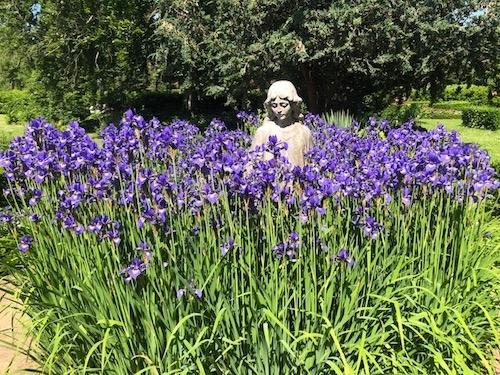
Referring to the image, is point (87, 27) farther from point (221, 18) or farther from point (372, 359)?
point (372, 359)

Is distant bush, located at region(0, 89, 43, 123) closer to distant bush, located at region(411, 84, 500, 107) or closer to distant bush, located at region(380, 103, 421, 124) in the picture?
distant bush, located at region(380, 103, 421, 124)

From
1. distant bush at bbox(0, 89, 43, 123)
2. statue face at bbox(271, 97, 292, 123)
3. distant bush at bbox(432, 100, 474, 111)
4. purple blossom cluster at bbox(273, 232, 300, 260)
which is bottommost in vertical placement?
distant bush at bbox(432, 100, 474, 111)

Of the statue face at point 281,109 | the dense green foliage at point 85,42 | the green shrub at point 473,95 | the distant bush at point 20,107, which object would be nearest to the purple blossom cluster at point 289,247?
the statue face at point 281,109

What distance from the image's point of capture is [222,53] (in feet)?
47.9

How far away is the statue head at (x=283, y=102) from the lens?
4527 millimetres

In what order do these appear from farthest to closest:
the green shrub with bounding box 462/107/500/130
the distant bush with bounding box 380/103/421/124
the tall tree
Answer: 1. the green shrub with bounding box 462/107/500/130
2. the distant bush with bounding box 380/103/421/124
3. the tall tree

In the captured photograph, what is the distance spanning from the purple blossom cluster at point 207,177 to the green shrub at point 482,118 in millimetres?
20422

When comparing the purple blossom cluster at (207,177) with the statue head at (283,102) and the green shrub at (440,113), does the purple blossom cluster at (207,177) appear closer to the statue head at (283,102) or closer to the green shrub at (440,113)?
the statue head at (283,102)

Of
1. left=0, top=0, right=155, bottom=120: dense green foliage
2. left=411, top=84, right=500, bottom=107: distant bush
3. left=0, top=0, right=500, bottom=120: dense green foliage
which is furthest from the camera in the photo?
left=411, top=84, right=500, bottom=107: distant bush

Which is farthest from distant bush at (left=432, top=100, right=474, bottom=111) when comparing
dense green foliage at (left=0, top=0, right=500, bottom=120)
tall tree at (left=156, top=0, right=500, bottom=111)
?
tall tree at (left=156, top=0, right=500, bottom=111)

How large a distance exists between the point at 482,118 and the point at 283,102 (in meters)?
20.0

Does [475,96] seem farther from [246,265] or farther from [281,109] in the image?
[246,265]

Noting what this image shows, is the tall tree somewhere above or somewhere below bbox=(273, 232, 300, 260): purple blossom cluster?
above

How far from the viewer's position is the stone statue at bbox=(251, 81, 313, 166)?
446 centimetres
